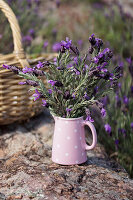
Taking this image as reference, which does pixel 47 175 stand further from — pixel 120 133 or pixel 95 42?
pixel 120 133

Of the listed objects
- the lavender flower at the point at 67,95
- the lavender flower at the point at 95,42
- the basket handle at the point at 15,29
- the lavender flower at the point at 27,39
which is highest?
the lavender flower at the point at 27,39

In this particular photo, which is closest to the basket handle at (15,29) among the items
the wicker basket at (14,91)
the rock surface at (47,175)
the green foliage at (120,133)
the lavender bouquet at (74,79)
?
the wicker basket at (14,91)

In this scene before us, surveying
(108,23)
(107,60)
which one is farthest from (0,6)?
(108,23)

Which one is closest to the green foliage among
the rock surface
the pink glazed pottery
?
the rock surface

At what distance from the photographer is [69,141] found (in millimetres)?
1438

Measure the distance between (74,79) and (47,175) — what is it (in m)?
0.45

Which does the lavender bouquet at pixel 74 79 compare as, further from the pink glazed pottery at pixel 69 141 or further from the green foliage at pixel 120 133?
the green foliage at pixel 120 133

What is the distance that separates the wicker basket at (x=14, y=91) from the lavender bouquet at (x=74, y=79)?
27cm

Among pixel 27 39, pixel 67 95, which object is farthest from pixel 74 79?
pixel 27 39

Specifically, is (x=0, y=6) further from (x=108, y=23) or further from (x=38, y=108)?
(x=108, y=23)

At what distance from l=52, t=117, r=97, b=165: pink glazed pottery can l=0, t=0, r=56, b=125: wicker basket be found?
32 centimetres

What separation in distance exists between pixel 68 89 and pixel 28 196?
20.5 inches

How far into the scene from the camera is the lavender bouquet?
52.9 inches

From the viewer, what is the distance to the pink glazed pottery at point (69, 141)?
1437mm
